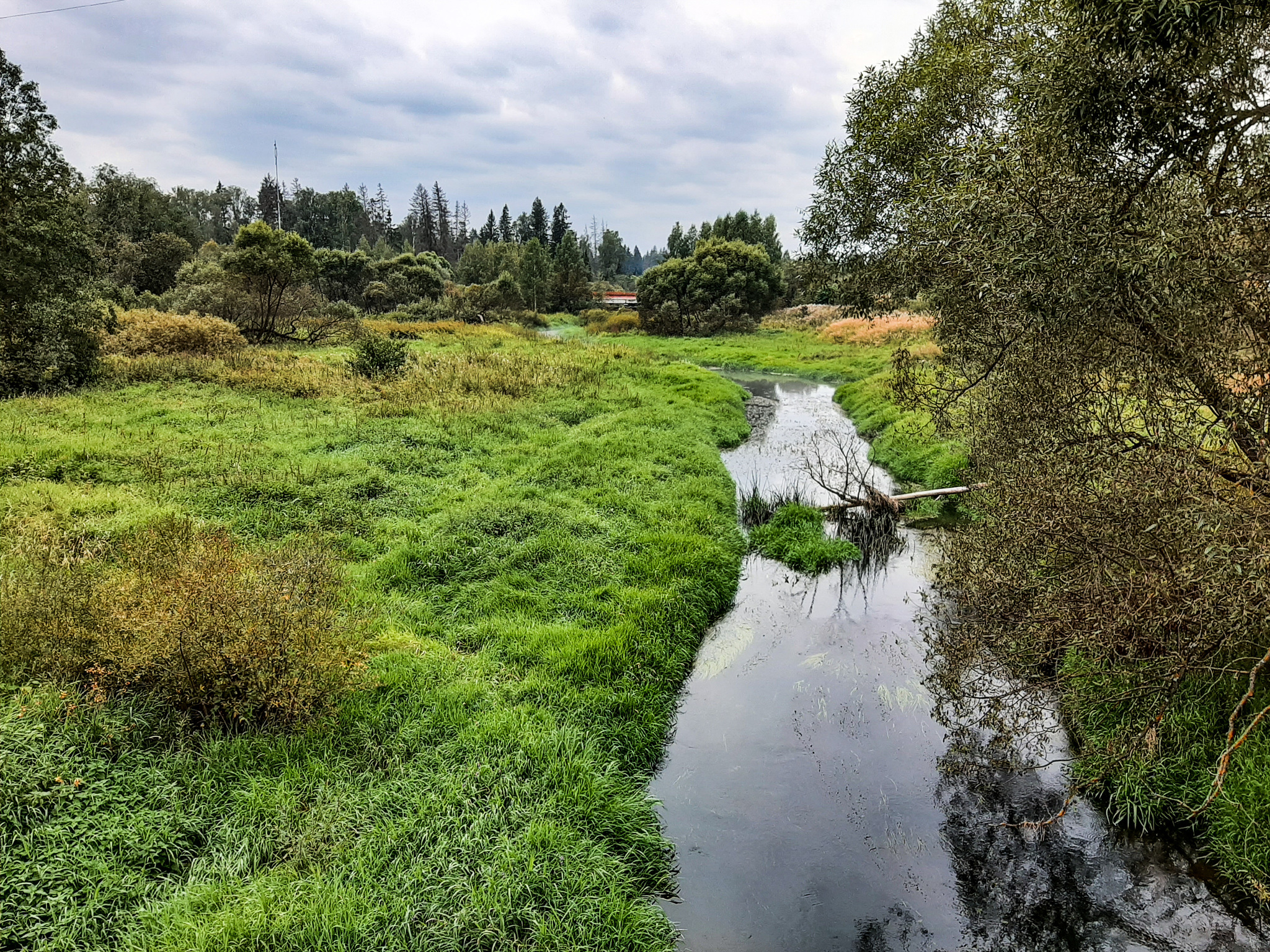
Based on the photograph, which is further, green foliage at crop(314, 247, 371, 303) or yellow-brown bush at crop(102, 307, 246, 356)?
green foliage at crop(314, 247, 371, 303)

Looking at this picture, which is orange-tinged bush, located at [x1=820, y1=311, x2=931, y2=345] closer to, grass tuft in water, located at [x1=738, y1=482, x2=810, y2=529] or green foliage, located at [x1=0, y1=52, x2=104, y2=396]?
grass tuft in water, located at [x1=738, y1=482, x2=810, y2=529]

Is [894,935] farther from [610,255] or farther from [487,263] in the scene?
[610,255]

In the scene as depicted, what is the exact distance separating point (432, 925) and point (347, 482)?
9614mm

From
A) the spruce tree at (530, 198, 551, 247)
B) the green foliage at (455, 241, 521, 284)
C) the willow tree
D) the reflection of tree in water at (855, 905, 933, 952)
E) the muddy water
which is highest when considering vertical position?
the spruce tree at (530, 198, 551, 247)

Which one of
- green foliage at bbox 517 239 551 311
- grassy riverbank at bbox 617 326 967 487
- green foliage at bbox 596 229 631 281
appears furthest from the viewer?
green foliage at bbox 596 229 631 281

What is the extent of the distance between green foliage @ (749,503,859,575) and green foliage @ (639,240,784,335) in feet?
137

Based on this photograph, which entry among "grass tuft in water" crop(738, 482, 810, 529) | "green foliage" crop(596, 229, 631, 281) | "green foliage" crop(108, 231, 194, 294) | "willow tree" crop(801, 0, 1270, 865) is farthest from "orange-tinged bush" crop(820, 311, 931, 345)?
"green foliage" crop(596, 229, 631, 281)

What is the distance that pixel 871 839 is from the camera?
6.17 metres

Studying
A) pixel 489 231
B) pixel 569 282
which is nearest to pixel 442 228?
pixel 489 231

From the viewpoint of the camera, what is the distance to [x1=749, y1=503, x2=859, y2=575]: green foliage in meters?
12.4

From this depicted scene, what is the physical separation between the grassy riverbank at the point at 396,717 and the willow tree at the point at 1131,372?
419cm

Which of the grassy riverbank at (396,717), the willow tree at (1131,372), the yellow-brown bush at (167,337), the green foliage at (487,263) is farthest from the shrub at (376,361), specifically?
the green foliage at (487,263)

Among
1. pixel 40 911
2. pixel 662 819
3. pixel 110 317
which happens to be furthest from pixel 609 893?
pixel 110 317

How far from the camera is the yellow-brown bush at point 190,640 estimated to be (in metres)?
5.76
